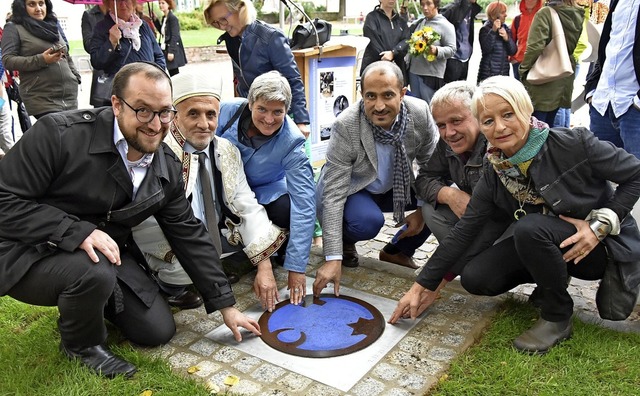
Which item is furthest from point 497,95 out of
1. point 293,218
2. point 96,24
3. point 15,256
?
point 96,24

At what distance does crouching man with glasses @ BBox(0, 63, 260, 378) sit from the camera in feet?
8.96

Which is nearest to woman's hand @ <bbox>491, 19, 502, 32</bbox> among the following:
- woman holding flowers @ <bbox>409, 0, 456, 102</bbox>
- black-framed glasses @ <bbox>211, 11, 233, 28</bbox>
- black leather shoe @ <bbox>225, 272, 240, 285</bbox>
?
woman holding flowers @ <bbox>409, 0, 456, 102</bbox>

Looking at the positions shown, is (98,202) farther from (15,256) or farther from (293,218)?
(293,218)

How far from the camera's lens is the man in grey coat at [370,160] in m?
3.74

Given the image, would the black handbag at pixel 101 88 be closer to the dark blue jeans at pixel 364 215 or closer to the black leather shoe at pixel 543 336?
the dark blue jeans at pixel 364 215

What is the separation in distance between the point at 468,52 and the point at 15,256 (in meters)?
6.59

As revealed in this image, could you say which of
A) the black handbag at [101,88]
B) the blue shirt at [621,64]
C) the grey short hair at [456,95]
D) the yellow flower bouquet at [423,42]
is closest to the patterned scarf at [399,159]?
the grey short hair at [456,95]

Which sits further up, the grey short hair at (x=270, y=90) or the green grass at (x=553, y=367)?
the grey short hair at (x=270, y=90)

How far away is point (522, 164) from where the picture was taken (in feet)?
9.56

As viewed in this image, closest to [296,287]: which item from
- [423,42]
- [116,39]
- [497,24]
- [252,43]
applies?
[252,43]

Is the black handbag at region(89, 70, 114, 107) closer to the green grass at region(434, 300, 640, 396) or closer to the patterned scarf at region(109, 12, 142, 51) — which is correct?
the patterned scarf at region(109, 12, 142, 51)

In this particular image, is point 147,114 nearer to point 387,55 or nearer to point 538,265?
point 538,265

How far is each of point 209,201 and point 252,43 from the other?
169 centimetres

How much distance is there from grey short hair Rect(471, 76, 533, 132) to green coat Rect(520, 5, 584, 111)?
9.78 ft
